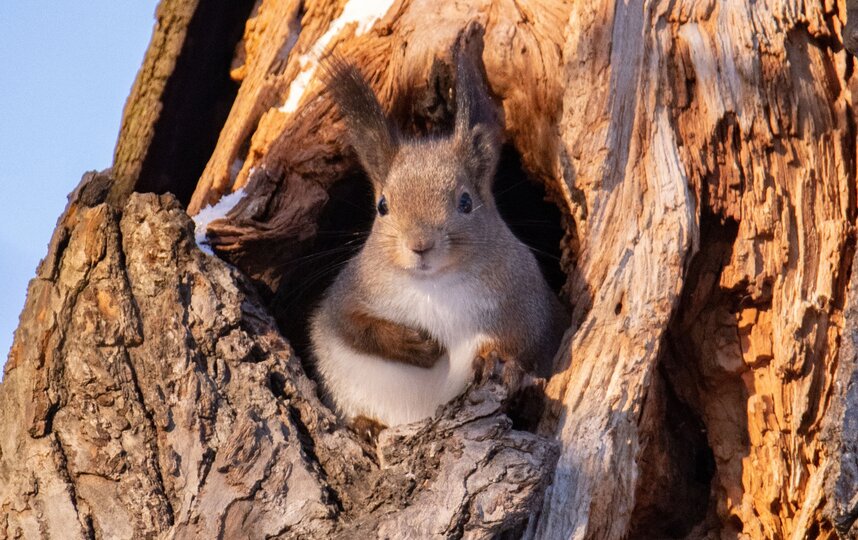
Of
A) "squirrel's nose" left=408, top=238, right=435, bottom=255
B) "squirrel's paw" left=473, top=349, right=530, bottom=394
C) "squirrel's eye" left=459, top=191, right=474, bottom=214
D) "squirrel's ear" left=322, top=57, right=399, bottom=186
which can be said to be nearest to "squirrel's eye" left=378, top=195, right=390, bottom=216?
"squirrel's ear" left=322, top=57, right=399, bottom=186

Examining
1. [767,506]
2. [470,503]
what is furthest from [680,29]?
[470,503]

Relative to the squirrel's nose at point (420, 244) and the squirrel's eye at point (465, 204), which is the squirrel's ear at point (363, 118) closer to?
the squirrel's eye at point (465, 204)

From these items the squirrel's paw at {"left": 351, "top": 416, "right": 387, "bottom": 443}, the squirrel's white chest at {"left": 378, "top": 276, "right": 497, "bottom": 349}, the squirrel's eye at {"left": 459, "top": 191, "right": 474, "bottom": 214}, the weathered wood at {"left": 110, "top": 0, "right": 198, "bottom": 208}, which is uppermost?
the weathered wood at {"left": 110, "top": 0, "right": 198, "bottom": 208}

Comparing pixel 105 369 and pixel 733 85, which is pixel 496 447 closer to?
pixel 105 369

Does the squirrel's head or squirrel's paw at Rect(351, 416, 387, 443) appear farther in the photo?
squirrel's paw at Rect(351, 416, 387, 443)

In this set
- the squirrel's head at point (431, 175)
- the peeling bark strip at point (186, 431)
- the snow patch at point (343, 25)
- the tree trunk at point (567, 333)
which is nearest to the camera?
the peeling bark strip at point (186, 431)

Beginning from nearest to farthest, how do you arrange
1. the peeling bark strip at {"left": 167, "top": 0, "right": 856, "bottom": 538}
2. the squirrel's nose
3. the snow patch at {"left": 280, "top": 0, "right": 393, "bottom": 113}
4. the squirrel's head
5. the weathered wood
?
the peeling bark strip at {"left": 167, "top": 0, "right": 856, "bottom": 538} < the squirrel's nose < the squirrel's head < the weathered wood < the snow patch at {"left": 280, "top": 0, "right": 393, "bottom": 113}

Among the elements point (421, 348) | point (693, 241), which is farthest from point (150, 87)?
point (693, 241)

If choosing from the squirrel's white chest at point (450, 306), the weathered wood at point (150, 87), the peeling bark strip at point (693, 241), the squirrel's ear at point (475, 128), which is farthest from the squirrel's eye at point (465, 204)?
the weathered wood at point (150, 87)

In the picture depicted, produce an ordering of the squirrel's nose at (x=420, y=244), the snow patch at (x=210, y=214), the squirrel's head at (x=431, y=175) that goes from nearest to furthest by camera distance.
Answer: the squirrel's nose at (x=420, y=244) → the squirrel's head at (x=431, y=175) → the snow patch at (x=210, y=214)

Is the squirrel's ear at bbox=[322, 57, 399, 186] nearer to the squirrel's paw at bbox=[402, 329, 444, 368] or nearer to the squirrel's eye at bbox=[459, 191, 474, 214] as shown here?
the squirrel's eye at bbox=[459, 191, 474, 214]
